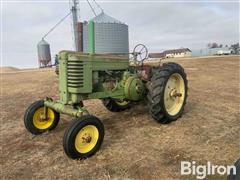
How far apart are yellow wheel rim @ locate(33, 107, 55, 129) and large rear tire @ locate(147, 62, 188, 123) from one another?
2.19 m

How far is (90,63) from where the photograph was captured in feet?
19.5

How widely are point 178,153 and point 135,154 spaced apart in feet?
2.51

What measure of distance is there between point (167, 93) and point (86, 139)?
2.53 m

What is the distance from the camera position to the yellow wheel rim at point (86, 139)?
5125 millimetres

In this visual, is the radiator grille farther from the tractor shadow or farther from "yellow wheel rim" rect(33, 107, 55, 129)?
the tractor shadow

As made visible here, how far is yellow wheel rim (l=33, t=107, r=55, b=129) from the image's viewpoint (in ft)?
20.9

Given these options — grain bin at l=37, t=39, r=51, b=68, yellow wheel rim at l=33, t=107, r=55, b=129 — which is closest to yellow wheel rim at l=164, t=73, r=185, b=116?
yellow wheel rim at l=33, t=107, r=55, b=129

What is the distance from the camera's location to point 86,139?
5.19 meters

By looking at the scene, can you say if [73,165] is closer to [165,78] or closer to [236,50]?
[165,78]

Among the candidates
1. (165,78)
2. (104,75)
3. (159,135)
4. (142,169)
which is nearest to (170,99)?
(165,78)

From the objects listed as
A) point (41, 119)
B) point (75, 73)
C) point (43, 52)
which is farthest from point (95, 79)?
point (43, 52)

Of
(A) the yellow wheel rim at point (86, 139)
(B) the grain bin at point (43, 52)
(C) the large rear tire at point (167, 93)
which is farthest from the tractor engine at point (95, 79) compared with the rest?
(B) the grain bin at point (43, 52)

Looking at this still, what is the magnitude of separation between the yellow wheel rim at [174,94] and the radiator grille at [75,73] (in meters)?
2.14

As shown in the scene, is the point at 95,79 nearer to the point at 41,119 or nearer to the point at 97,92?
the point at 97,92
